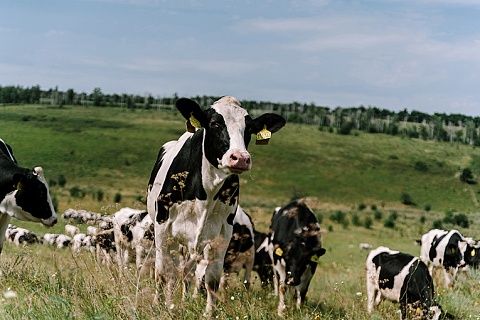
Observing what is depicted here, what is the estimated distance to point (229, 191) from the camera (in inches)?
284

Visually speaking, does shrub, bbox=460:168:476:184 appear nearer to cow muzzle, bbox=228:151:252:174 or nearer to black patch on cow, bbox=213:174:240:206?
black patch on cow, bbox=213:174:240:206

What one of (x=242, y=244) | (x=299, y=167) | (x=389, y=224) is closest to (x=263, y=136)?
(x=242, y=244)

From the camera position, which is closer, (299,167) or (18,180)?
(18,180)

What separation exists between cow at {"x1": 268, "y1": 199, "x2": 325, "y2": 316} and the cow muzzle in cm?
557

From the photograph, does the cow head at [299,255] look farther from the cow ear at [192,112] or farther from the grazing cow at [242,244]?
the cow ear at [192,112]

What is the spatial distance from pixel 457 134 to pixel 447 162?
17.5 metres

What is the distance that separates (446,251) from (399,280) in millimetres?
7328

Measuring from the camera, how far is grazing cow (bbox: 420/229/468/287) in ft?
61.0

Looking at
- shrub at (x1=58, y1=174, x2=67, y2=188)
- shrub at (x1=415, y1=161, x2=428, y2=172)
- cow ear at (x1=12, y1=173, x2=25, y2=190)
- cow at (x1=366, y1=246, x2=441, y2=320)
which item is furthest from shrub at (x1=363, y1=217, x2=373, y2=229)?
shrub at (x1=415, y1=161, x2=428, y2=172)

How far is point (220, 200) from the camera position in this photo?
718 cm

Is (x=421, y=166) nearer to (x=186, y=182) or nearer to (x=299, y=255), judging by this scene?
(x=299, y=255)

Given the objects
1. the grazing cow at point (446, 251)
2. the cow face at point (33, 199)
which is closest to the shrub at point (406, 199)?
the grazing cow at point (446, 251)

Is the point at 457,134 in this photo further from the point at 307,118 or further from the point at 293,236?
the point at 293,236

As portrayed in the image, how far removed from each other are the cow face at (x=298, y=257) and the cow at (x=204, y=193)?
16.9 feet
